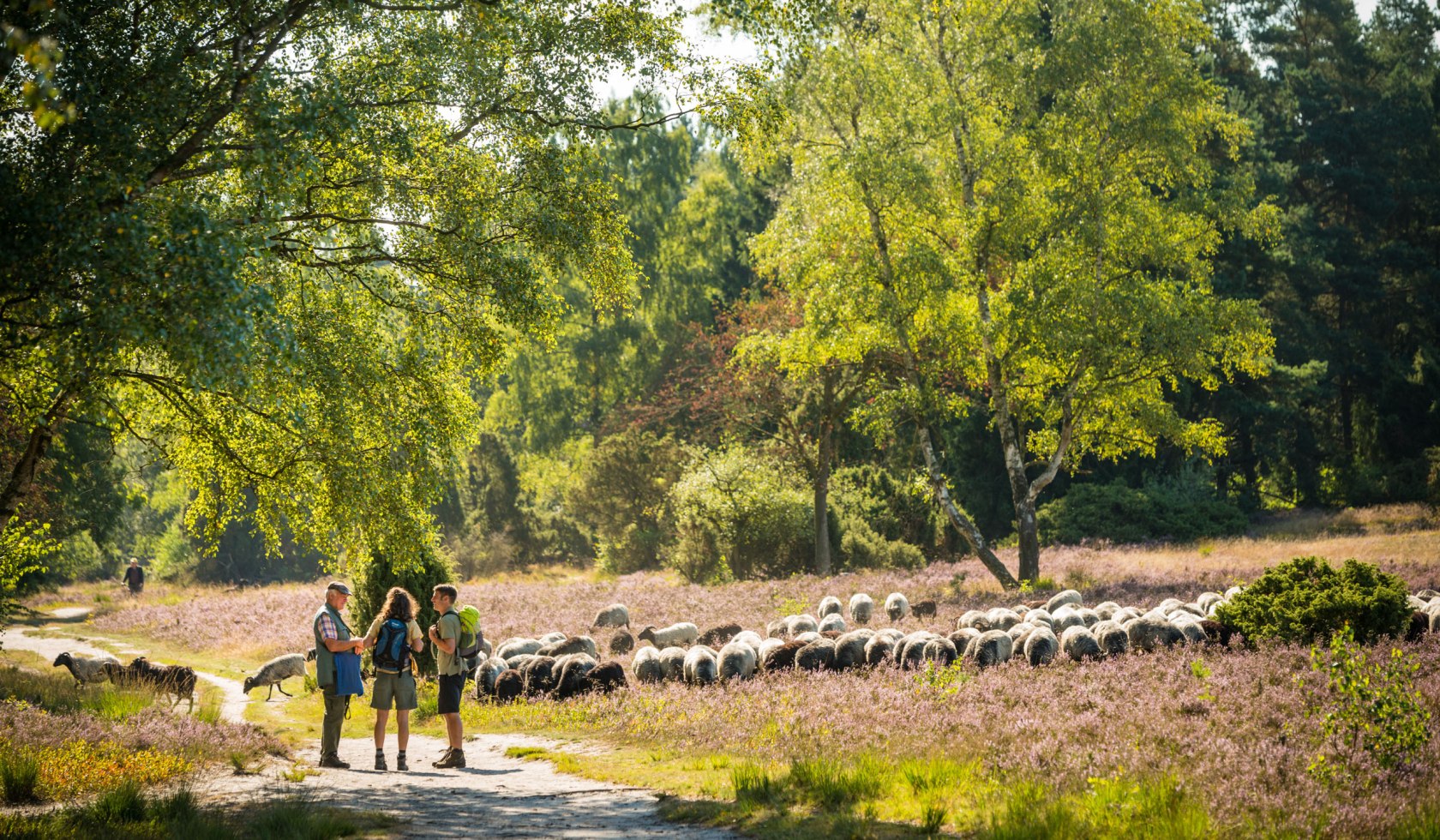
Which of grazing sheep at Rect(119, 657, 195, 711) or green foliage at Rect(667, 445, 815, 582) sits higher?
green foliage at Rect(667, 445, 815, 582)

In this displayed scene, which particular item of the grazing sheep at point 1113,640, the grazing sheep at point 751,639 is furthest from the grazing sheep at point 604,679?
the grazing sheep at point 1113,640

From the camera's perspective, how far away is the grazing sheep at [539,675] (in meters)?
16.4

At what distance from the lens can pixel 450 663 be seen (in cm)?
1291

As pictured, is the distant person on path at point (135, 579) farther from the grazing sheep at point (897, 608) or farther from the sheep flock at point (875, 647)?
the grazing sheep at point (897, 608)

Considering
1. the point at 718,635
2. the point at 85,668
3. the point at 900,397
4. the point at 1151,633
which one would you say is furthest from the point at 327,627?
the point at 900,397

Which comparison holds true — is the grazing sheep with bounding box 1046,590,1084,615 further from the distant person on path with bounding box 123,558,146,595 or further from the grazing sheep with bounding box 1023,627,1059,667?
the distant person on path with bounding box 123,558,146,595

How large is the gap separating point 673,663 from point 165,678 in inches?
Answer: 338

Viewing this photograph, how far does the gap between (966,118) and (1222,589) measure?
1330cm

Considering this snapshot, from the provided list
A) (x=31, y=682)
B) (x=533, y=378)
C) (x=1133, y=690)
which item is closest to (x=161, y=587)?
(x=533, y=378)

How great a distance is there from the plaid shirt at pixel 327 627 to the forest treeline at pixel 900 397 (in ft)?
8.57

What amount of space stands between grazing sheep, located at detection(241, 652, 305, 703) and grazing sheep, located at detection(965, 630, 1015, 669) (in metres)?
12.9

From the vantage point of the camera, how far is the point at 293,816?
8680 millimetres

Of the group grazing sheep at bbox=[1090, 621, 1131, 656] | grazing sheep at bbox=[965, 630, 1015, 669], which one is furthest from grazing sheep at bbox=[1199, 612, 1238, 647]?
grazing sheep at bbox=[965, 630, 1015, 669]

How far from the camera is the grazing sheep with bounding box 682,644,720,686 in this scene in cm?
1537
